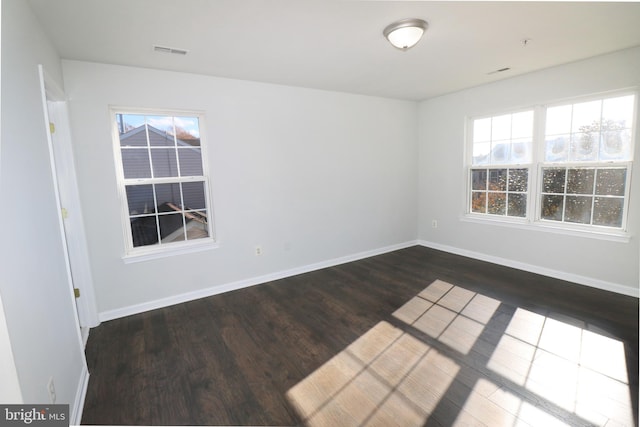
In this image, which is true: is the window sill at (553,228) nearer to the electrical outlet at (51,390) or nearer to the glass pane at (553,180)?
the glass pane at (553,180)

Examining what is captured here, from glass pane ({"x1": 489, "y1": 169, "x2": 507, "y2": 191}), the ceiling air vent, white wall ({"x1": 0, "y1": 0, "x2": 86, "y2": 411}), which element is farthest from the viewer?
glass pane ({"x1": 489, "y1": 169, "x2": 507, "y2": 191})

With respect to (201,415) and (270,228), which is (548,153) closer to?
(270,228)

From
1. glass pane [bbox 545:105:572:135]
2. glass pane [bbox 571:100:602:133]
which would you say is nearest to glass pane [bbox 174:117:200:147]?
glass pane [bbox 545:105:572:135]

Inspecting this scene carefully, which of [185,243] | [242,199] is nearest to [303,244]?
[242,199]

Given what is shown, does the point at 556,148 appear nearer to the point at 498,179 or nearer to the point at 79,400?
the point at 498,179

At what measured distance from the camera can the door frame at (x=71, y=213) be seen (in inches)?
101

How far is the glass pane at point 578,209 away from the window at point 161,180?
14.2 feet

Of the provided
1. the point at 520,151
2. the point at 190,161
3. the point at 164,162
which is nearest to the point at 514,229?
the point at 520,151

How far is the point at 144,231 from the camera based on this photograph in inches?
125

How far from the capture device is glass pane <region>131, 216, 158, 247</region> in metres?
3.13

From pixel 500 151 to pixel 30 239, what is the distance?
4973 millimetres

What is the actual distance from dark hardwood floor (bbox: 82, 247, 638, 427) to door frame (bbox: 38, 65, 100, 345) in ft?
0.84

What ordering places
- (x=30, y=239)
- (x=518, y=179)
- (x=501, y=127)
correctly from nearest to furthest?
(x=30, y=239), (x=518, y=179), (x=501, y=127)

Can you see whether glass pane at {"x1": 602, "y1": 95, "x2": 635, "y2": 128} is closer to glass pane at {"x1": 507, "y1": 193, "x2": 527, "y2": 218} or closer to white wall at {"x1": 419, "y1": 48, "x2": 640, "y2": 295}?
white wall at {"x1": 419, "y1": 48, "x2": 640, "y2": 295}
